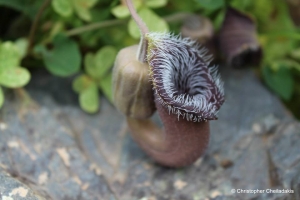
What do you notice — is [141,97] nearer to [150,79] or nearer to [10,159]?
[150,79]

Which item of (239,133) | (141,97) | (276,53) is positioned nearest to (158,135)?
(141,97)

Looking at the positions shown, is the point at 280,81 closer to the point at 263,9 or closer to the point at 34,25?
the point at 263,9

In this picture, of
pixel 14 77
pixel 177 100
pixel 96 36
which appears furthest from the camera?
pixel 96 36

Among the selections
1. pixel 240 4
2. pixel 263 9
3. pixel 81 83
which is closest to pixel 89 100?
pixel 81 83

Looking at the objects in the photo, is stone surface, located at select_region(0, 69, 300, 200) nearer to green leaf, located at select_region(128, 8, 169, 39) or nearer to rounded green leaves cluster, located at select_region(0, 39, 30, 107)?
rounded green leaves cluster, located at select_region(0, 39, 30, 107)

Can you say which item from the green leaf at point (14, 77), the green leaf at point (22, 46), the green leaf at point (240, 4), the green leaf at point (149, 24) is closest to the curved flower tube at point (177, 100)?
the green leaf at point (149, 24)
